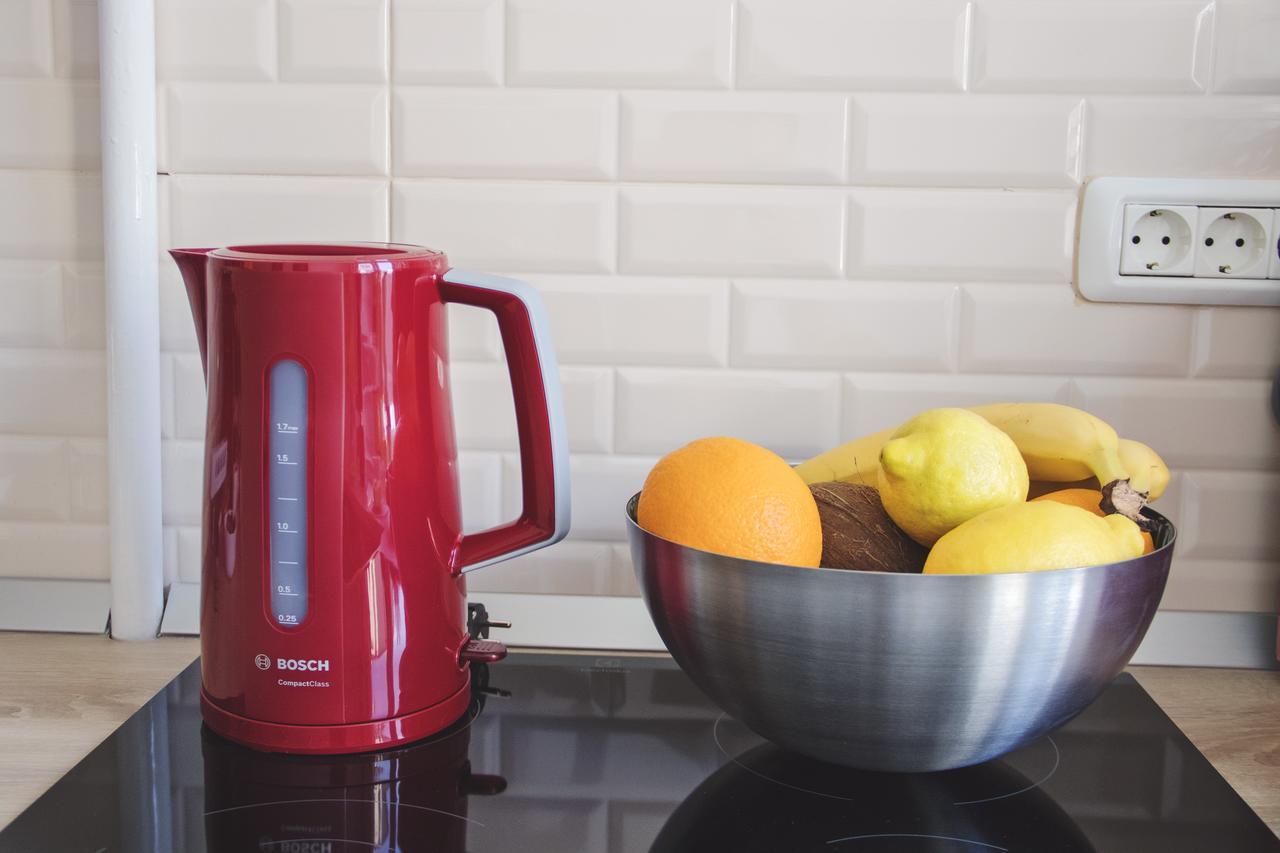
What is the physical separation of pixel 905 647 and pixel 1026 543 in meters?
0.08

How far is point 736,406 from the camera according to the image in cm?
91

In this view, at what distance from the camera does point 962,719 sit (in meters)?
0.63

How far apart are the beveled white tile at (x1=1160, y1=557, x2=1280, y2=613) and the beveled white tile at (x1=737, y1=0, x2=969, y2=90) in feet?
1.37

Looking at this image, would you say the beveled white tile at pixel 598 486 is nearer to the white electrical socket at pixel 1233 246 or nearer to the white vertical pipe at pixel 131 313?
the white vertical pipe at pixel 131 313

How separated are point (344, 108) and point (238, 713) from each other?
0.45m

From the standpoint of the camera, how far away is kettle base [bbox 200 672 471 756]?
2.28 ft

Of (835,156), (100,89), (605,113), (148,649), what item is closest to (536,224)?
(605,113)

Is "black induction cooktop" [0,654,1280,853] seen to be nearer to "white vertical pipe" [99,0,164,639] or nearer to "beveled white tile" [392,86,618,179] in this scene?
"white vertical pipe" [99,0,164,639]

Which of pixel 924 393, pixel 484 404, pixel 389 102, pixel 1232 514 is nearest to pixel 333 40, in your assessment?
pixel 389 102

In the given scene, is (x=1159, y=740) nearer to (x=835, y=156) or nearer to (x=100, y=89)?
(x=835, y=156)

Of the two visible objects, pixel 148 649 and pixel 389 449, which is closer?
pixel 389 449

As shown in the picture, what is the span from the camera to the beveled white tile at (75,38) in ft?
2.89

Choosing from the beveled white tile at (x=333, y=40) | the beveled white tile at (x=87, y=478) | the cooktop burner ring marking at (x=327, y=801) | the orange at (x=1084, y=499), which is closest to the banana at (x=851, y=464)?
the orange at (x=1084, y=499)

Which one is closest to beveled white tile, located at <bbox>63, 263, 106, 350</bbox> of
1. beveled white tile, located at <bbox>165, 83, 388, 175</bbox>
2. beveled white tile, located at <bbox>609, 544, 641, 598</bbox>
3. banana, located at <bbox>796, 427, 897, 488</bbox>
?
beveled white tile, located at <bbox>165, 83, 388, 175</bbox>
